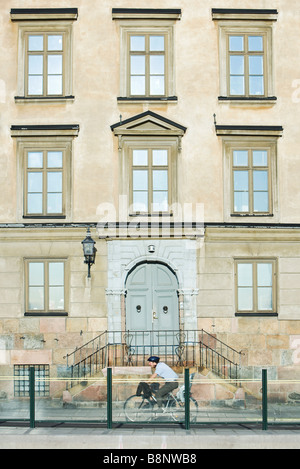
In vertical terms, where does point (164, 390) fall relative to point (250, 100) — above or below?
below

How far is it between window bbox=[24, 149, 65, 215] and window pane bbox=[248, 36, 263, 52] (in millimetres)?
6754

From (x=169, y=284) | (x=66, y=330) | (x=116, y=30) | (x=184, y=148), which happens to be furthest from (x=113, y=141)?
(x=66, y=330)

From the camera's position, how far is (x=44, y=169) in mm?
20031

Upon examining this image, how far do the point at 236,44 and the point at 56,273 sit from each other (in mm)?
9075

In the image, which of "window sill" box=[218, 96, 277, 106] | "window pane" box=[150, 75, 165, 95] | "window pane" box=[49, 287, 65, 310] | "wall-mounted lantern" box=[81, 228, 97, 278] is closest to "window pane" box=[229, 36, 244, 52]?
"window sill" box=[218, 96, 277, 106]

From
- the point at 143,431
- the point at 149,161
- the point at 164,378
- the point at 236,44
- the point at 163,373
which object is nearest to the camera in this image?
the point at 143,431

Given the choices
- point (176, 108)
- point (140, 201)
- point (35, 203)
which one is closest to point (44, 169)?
point (35, 203)

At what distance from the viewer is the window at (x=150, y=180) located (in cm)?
1991

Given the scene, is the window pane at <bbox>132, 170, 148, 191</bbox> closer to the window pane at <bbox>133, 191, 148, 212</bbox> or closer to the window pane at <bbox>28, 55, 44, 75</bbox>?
the window pane at <bbox>133, 191, 148, 212</bbox>

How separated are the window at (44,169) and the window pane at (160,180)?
2607mm

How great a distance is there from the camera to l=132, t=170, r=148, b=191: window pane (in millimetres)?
19984

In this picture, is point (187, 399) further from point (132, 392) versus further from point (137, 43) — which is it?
point (137, 43)
